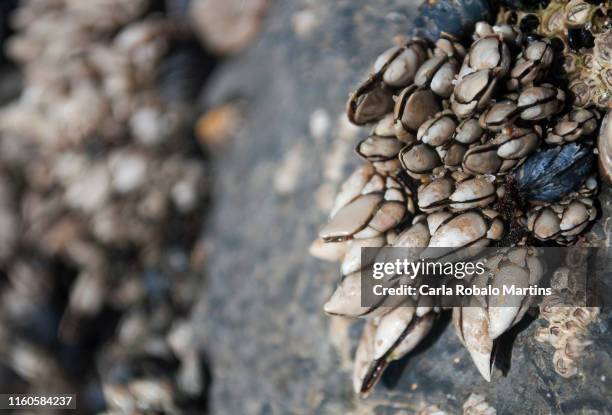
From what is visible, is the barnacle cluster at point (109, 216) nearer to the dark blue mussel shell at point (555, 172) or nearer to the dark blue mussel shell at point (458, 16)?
the dark blue mussel shell at point (458, 16)

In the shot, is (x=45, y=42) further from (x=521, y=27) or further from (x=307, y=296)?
(x=521, y=27)

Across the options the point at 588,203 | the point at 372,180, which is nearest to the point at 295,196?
the point at 372,180

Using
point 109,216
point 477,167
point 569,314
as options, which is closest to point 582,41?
point 477,167

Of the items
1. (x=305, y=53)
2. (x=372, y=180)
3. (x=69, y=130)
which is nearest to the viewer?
(x=372, y=180)

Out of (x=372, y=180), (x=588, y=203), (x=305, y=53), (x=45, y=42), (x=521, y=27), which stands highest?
(x=45, y=42)

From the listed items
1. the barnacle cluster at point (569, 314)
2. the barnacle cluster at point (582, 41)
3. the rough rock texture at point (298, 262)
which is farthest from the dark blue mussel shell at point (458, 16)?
the barnacle cluster at point (569, 314)

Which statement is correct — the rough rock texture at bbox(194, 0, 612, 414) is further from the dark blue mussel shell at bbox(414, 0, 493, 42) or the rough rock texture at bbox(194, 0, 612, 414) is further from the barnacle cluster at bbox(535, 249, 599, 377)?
the dark blue mussel shell at bbox(414, 0, 493, 42)
